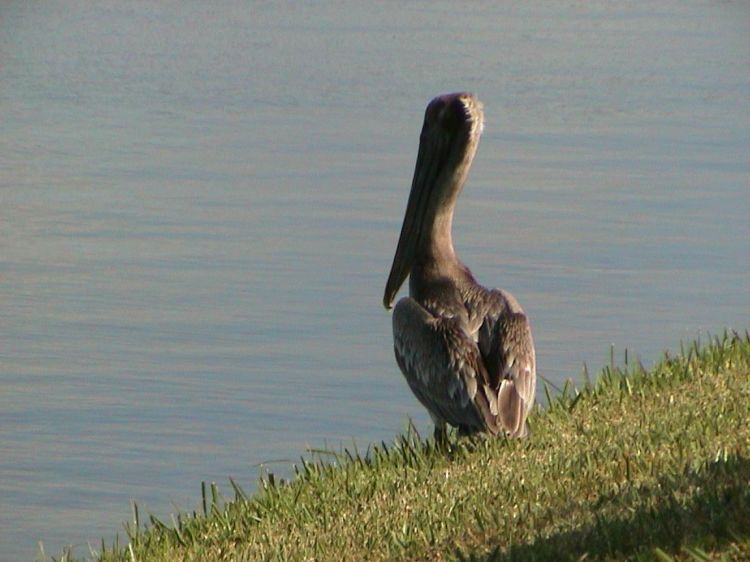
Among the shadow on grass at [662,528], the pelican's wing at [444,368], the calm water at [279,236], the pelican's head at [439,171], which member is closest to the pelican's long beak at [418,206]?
the pelican's head at [439,171]

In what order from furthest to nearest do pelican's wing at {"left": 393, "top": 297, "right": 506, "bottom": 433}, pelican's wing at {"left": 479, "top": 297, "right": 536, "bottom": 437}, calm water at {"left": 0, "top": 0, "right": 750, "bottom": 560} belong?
calm water at {"left": 0, "top": 0, "right": 750, "bottom": 560}
pelican's wing at {"left": 393, "top": 297, "right": 506, "bottom": 433}
pelican's wing at {"left": 479, "top": 297, "right": 536, "bottom": 437}

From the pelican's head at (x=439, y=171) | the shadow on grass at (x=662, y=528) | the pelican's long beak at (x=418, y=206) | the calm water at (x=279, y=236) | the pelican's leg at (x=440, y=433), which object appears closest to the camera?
the shadow on grass at (x=662, y=528)

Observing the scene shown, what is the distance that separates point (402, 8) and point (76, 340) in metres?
27.0

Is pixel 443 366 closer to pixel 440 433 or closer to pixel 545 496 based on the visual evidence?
pixel 440 433

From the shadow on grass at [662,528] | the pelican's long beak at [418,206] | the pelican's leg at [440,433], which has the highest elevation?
the pelican's long beak at [418,206]

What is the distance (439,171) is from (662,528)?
3.95 meters

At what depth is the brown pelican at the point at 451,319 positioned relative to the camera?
7379 millimetres

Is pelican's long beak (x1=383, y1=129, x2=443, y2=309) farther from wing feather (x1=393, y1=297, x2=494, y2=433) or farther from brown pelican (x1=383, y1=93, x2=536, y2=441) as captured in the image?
wing feather (x1=393, y1=297, x2=494, y2=433)

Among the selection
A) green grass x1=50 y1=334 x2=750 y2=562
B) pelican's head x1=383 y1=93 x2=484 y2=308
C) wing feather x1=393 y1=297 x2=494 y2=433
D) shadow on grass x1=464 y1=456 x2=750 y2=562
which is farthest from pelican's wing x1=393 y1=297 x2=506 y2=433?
shadow on grass x1=464 y1=456 x2=750 y2=562

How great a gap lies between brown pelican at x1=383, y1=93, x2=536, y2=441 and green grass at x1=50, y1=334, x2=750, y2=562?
0.58ft

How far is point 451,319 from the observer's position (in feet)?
25.2

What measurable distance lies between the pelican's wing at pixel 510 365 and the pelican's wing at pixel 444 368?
43mm

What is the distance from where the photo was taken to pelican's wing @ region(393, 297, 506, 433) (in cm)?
737

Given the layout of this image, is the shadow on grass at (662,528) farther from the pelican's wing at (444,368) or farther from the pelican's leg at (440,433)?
the pelican's leg at (440,433)
